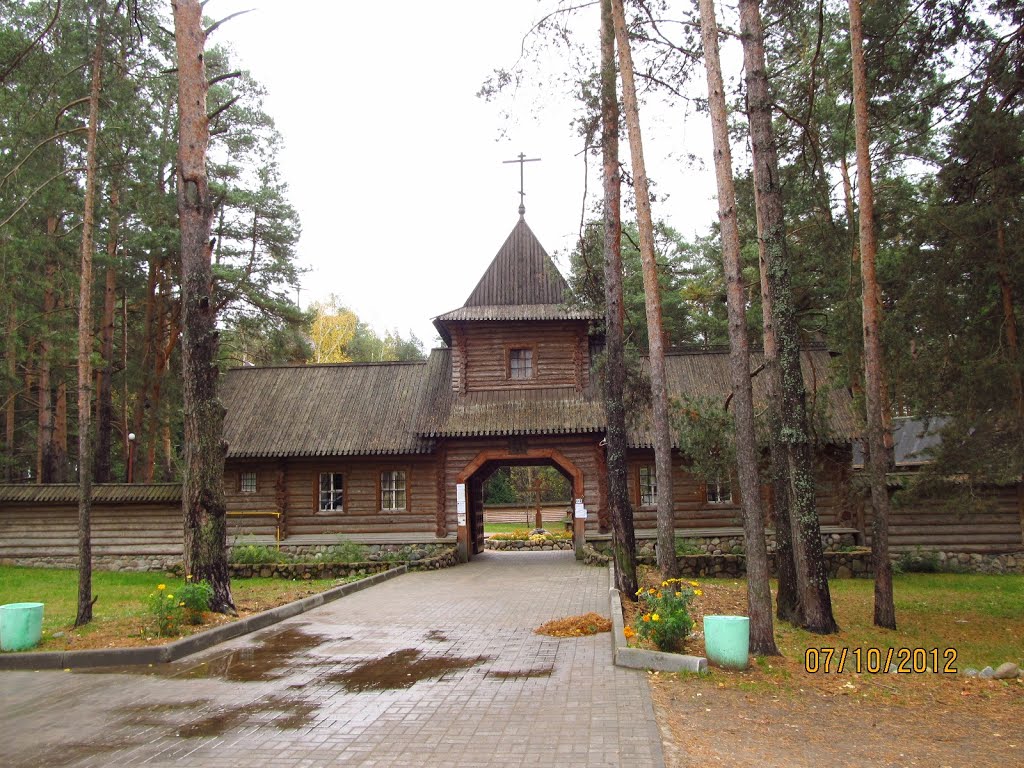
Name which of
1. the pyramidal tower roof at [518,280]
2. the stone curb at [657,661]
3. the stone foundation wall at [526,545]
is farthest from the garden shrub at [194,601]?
the stone foundation wall at [526,545]

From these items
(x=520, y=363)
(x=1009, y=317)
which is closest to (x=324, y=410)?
(x=520, y=363)

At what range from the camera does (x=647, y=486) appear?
22859 millimetres

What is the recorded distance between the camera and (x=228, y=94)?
28234 millimetres

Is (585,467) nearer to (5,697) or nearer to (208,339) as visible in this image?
(208,339)

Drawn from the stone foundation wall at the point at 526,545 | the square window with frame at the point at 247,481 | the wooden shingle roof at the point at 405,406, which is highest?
the wooden shingle roof at the point at 405,406

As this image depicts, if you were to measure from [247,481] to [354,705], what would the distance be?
706 inches

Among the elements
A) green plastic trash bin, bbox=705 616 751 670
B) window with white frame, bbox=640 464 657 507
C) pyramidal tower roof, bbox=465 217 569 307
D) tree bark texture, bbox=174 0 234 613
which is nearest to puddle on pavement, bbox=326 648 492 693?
green plastic trash bin, bbox=705 616 751 670

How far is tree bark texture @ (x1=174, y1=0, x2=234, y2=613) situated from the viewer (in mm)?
12320

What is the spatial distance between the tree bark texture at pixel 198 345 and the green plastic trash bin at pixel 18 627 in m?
2.57

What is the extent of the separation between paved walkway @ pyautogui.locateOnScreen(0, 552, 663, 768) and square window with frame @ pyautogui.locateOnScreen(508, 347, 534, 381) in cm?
1307

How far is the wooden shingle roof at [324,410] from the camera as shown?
75.5 feet

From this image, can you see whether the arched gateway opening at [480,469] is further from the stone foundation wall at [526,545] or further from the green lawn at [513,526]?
the green lawn at [513,526]

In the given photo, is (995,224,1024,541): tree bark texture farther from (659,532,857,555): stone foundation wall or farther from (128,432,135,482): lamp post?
(128,432,135,482): lamp post

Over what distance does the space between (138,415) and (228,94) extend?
11820 mm
